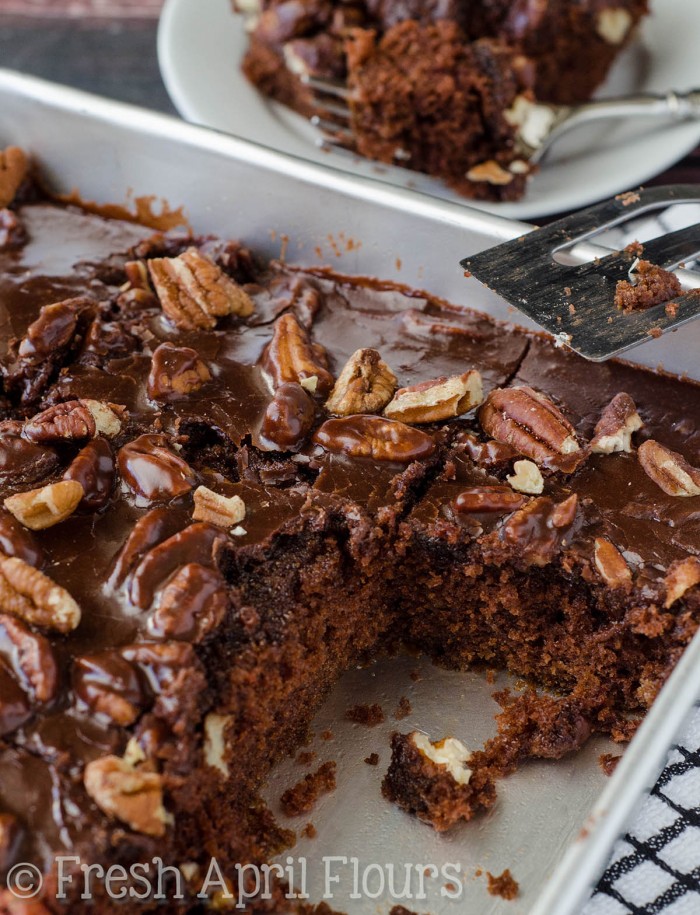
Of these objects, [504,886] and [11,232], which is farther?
[11,232]

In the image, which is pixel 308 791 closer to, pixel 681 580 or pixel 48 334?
pixel 681 580

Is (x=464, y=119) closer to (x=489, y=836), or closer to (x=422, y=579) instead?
(x=422, y=579)

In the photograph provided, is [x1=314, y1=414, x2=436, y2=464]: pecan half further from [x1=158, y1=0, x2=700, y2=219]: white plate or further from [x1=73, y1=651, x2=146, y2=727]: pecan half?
[x1=158, y1=0, x2=700, y2=219]: white plate

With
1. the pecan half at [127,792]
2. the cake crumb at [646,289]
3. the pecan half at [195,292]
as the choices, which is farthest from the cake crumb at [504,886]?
the pecan half at [195,292]

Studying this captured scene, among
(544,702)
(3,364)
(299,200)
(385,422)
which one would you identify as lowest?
(544,702)

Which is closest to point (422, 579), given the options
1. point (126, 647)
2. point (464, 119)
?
point (126, 647)

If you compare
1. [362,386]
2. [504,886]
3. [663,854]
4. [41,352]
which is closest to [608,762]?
[663,854]

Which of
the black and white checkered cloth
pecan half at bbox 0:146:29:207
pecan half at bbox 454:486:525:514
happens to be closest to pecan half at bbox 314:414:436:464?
pecan half at bbox 454:486:525:514
